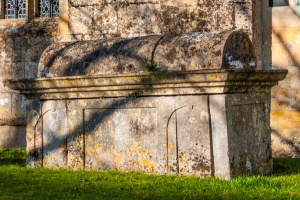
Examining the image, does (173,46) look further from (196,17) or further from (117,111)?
(196,17)

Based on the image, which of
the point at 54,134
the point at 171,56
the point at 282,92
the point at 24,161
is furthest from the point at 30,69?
the point at 171,56

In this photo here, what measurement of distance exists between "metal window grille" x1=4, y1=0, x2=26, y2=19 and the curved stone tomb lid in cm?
511

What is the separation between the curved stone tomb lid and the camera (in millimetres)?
7953

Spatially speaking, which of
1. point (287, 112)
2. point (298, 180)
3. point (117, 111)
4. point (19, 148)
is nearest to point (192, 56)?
point (117, 111)

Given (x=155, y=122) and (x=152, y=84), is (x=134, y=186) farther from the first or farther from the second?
(x=152, y=84)

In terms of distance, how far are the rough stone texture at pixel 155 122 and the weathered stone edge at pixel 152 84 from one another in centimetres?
1

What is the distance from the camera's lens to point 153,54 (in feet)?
27.2

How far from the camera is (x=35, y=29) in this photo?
527 inches

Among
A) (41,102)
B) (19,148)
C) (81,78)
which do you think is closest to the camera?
(81,78)

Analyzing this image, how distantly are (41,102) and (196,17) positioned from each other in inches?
144

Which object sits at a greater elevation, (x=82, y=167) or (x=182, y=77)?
(x=182, y=77)

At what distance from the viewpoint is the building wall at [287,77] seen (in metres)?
11.3

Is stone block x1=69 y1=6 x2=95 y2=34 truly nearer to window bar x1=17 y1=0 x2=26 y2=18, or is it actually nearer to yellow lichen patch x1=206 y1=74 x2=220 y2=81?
window bar x1=17 y1=0 x2=26 y2=18

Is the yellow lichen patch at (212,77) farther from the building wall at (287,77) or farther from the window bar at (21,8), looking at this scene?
the window bar at (21,8)
